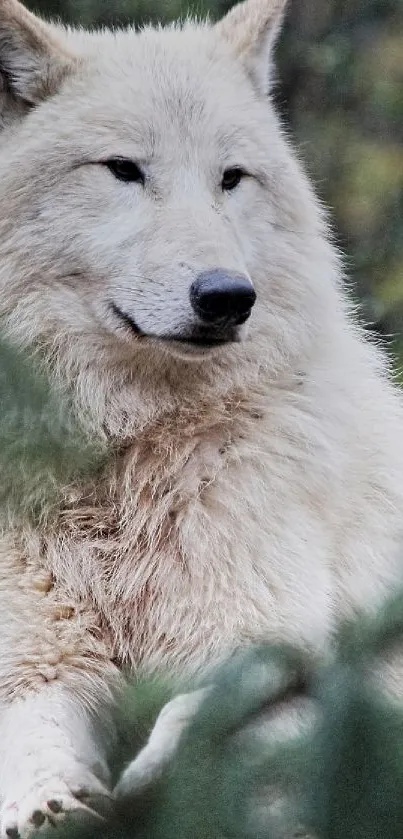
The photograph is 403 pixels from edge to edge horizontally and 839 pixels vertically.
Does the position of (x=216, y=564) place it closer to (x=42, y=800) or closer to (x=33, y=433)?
(x=42, y=800)

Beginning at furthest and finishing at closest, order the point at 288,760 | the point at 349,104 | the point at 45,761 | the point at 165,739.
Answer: the point at 349,104
the point at 45,761
the point at 165,739
the point at 288,760

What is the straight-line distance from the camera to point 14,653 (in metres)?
2.41

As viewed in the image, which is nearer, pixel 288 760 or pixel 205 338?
pixel 288 760

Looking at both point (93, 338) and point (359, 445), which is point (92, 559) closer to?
point (93, 338)

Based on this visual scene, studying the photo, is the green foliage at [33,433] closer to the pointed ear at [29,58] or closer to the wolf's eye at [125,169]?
the wolf's eye at [125,169]

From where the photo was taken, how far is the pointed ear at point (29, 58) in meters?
2.79

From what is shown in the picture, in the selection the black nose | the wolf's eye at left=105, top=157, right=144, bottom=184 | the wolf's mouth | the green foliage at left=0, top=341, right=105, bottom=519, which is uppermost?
the green foliage at left=0, top=341, right=105, bottom=519

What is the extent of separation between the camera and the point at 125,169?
9.17 feet

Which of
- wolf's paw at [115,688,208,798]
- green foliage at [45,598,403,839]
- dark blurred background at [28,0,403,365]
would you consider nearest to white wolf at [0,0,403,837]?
dark blurred background at [28,0,403,365]

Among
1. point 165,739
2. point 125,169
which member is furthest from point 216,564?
point 165,739

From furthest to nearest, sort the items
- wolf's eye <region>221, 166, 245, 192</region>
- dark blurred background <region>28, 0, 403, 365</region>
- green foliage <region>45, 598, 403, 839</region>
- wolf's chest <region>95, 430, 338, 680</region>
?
dark blurred background <region>28, 0, 403, 365</region>
wolf's eye <region>221, 166, 245, 192</region>
wolf's chest <region>95, 430, 338, 680</region>
green foliage <region>45, 598, 403, 839</region>

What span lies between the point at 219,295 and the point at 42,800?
1.12 metres

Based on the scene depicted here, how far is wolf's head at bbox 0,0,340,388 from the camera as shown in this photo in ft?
8.59

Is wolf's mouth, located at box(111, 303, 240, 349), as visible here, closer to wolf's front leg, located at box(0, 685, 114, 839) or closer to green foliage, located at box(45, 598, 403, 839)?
wolf's front leg, located at box(0, 685, 114, 839)
